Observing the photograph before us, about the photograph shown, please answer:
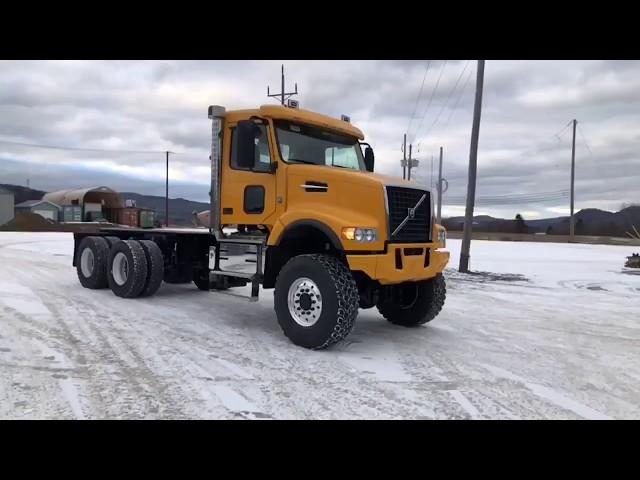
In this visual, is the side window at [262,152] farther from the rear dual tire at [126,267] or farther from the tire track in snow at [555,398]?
the tire track in snow at [555,398]

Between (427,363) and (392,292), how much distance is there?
5.70ft

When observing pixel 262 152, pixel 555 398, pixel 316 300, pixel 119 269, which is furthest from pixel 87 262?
pixel 555 398

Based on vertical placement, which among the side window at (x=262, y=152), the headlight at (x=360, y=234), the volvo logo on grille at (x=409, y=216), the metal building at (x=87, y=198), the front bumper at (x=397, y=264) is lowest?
the front bumper at (x=397, y=264)

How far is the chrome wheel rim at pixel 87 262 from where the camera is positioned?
10422 millimetres

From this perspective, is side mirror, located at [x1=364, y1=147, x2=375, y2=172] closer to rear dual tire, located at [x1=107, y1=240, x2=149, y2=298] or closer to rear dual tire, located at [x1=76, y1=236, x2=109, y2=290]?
rear dual tire, located at [x1=107, y1=240, x2=149, y2=298]

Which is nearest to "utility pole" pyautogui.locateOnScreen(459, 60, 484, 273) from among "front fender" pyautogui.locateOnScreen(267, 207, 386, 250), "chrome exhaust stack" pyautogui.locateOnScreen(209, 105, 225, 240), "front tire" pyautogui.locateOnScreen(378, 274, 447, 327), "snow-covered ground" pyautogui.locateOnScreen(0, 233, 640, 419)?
"snow-covered ground" pyautogui.locateOnScreen(0, 233, 640, 419)

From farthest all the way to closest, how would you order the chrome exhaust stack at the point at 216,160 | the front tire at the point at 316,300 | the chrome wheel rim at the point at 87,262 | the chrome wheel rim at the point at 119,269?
the chrome wheel rim at the point at 87,262
the chrome wheel rim at the point at 119,269
the chrome exhaust stack at the point at 216,160
the front tire at the point at 316,300

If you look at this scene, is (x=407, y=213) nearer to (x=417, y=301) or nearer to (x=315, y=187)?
(x=315, y=187)

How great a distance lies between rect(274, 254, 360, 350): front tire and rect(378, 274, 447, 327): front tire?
1.42 metres

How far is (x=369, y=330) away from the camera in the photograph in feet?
23.0

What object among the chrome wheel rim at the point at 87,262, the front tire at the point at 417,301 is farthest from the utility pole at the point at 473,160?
the chrome wheel rim at the point at 87,262

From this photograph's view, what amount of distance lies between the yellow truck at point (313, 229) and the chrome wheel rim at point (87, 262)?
2.21 m

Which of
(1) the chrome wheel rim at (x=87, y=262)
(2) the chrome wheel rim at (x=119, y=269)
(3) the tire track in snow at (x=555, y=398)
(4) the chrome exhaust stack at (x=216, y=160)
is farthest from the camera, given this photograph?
(1) the chrome wheel rim at (x=87, y=262)

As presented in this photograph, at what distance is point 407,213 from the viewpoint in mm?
6090
